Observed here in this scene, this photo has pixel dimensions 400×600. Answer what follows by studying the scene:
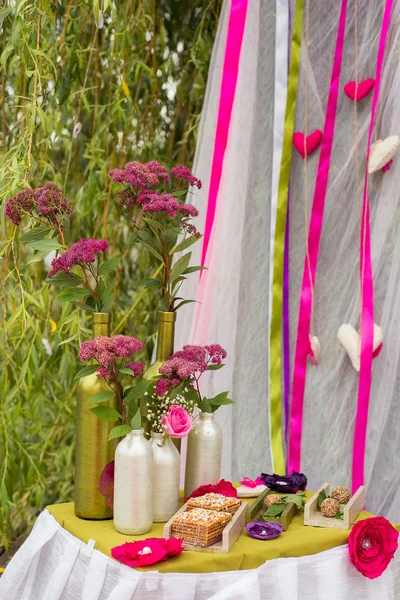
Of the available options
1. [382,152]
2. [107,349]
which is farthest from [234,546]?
[382,152]

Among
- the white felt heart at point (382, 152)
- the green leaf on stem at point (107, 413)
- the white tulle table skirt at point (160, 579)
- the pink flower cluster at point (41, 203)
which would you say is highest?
the white felt heart at point (382, 152)

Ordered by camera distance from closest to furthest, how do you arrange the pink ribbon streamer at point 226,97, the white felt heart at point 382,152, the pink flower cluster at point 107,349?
the pink flower cluster at point 107,349
the white felt heart at point 382,152
the pink ribbon streamer at point 226,97

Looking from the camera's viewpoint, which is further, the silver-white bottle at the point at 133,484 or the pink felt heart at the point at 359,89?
the pink felt heart at the point at 359,89

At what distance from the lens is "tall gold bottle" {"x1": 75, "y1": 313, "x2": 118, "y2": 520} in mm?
1462

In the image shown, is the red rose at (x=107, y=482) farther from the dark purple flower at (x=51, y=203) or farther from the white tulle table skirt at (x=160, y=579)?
the dark purple flower at (x=51, y=203)

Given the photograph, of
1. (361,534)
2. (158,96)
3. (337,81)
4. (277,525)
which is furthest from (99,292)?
(158,96)

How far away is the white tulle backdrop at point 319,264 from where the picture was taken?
1.98m

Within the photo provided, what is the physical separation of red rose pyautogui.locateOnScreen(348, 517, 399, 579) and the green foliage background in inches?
38.0

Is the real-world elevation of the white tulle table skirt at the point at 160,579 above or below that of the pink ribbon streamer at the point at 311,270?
below

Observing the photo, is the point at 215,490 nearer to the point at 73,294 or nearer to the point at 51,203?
the point at 73,294

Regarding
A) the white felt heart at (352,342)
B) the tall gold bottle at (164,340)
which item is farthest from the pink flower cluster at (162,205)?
the white felt heart at (352,342)

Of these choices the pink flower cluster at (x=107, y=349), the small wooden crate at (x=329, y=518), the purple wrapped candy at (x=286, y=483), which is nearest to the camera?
the pink flower cluster at (x=107, y=349)

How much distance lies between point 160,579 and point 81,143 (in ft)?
4.90

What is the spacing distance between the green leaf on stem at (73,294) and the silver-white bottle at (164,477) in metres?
0.28
